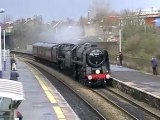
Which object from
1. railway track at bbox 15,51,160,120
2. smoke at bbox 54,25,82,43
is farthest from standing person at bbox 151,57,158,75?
smoke at bbox 54,25,82,43

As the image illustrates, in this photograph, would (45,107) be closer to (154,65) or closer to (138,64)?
(154,65)

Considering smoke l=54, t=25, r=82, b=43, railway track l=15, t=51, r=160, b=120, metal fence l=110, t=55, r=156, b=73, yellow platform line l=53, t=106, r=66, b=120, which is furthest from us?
smoke l=54, t=25, r=82, b=43

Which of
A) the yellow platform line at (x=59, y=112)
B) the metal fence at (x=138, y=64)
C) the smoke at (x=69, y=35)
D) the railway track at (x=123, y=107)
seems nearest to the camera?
the yellow platform line at (x=59, y=112)

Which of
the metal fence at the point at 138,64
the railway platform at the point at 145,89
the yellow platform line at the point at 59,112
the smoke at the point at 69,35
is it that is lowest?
the yellow platform line at the point at 59,112

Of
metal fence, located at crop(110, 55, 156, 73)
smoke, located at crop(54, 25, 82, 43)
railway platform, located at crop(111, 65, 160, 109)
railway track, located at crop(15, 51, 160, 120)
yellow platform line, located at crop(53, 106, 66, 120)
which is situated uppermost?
smoke, located at crop(54, 25, 82, 43)

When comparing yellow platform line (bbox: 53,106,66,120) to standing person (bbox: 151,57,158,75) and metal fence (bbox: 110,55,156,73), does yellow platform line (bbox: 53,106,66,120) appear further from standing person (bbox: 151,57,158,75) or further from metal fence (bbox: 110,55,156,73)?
metal fence (bbox: 110,55,156,73)

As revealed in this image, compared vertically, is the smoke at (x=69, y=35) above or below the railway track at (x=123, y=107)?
above

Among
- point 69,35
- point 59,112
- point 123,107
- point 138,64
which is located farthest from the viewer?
point 69,35

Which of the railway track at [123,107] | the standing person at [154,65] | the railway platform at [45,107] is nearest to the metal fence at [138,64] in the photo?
the standing person at [154,65]

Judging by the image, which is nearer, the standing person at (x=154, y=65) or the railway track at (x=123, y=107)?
the railway track at (x=123, y=107)

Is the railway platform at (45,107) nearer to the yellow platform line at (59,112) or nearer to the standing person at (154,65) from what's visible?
the yellow platform line at (59,112)

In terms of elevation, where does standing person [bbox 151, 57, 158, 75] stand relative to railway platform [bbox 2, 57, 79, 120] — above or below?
above

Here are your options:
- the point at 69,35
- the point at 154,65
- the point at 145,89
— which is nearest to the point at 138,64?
the point at 154,65

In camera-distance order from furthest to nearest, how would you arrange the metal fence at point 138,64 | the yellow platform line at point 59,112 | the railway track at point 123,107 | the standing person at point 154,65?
1. the metal fence at point 138,64
2. the standing person at point 154,65
3. the railway track at point 123,107
4. the yellow platform line at point 59,112
